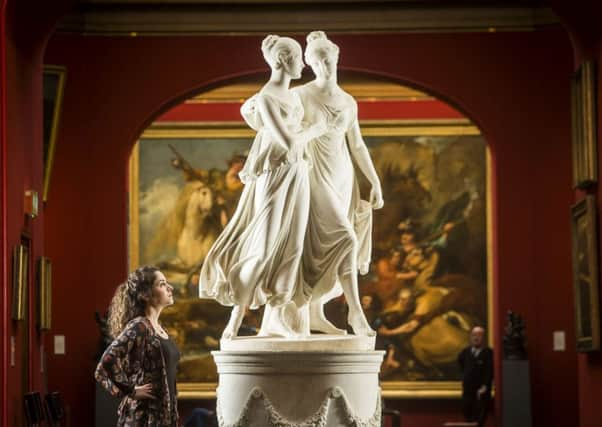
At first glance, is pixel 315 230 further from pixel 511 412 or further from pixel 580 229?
pixel 511 412

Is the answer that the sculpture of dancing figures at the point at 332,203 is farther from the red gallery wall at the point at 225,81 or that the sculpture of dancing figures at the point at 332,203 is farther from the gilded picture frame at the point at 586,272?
the red gallery wall at the point at 225,81

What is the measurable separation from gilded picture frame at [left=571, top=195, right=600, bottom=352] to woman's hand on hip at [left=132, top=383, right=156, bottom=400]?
5.57 metres

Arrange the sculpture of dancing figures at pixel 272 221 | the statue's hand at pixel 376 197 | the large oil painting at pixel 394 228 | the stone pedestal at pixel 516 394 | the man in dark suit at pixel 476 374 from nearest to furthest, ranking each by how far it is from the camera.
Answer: the sculpture of dancing figures at pixel 272 221
the statue's hand at pixel 376 197
the stone pedestal at pixel 516 394
the man in dark suit at pixel 476 374
the large oil painting at pixel 394 228

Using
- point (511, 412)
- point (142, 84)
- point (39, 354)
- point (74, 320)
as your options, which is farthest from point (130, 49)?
point (511, 412)

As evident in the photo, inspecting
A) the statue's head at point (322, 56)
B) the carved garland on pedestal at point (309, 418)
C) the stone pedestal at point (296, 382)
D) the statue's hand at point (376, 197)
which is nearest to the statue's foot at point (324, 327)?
the stone pedestal at point (296, 382)

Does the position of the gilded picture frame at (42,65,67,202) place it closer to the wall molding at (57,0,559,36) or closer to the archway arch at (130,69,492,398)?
the wall molding at (57,0,559,36)

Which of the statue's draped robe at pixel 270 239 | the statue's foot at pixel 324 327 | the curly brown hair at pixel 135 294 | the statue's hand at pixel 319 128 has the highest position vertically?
the statue's hand at pixel 319 128

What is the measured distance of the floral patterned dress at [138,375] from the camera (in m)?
6.27

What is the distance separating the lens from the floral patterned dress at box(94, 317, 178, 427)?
6273mm

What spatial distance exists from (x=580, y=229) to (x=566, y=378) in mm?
3143

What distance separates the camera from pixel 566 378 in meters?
14.1

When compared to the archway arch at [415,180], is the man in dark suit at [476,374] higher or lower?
lower

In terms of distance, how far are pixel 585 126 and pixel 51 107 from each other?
5751mm

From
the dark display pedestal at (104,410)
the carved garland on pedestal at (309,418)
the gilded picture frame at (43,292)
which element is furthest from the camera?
the dark display pedestal at (104,410)
